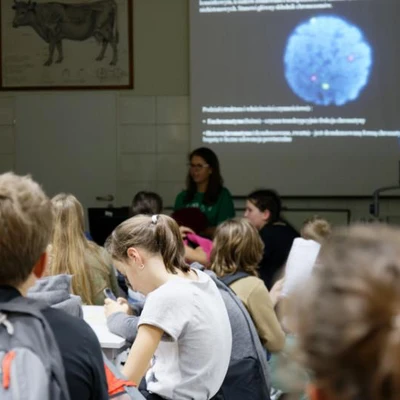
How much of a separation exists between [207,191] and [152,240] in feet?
9.70

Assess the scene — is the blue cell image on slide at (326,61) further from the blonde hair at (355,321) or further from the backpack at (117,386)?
the blonde hair at (355,321)

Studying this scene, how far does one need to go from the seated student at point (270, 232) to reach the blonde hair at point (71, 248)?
1169 millimetres

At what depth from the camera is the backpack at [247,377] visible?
2379 mm

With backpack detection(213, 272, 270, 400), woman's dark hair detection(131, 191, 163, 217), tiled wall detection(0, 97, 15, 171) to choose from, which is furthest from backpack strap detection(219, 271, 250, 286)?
tiled wall detection(0, 97, 15, 171)

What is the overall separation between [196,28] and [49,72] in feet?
4.65

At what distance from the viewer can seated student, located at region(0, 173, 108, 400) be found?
126 cm

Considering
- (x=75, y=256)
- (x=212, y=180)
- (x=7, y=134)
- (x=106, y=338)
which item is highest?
(x=7, y=134)

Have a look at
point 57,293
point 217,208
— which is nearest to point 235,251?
point 57,293

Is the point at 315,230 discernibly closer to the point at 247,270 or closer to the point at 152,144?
the point at 247,270

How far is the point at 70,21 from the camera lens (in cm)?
660

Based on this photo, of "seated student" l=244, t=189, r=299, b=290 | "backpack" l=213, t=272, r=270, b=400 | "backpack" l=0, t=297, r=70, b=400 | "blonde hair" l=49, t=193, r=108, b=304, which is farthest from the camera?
"seated student" l=244, t=189, r=299, b=290

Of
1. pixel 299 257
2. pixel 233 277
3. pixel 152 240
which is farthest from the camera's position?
pixel 299 257

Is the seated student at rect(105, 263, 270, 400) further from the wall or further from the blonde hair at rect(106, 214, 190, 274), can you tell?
the wall

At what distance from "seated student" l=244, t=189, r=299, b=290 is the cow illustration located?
9.09 ft
